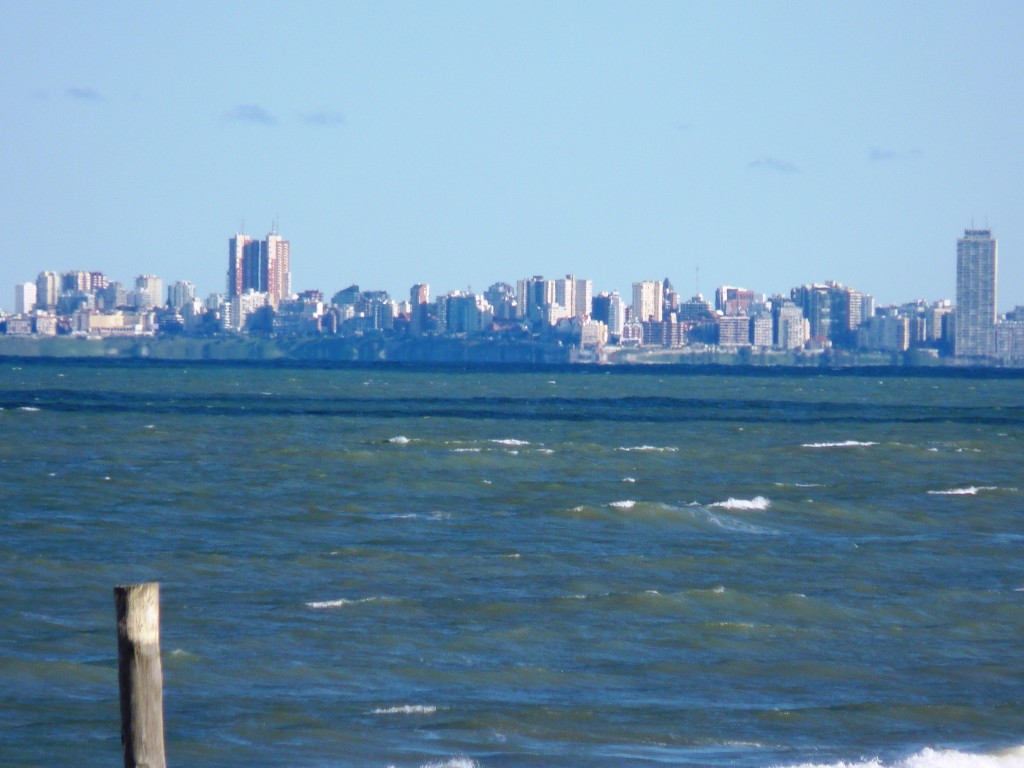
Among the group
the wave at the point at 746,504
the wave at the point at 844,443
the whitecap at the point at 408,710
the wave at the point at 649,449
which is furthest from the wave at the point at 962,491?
the whitecap at the point at 408,710

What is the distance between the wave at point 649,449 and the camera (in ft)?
194

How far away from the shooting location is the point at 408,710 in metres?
17.2

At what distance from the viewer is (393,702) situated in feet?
57.6

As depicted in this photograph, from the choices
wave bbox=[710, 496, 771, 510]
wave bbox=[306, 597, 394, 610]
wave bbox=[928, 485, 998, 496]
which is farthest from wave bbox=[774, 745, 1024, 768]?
wave bbox=[928, 485, 998, 496]

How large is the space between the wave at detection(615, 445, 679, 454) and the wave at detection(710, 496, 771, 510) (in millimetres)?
19763

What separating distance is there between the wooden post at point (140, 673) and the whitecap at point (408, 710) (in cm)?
584

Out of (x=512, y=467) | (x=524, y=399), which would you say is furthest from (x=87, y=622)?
(x=524, y=399)

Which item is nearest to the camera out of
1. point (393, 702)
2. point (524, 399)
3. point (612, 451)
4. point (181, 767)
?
point (181, 767)

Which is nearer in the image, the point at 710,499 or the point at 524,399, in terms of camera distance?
the point at 710,499

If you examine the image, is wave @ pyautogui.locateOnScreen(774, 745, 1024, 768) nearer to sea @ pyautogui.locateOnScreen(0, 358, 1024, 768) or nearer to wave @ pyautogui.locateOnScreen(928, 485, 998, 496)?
sea @ pyautogui.locateOnScreen(0, 358, 1024, 768)

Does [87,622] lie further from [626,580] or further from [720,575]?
[720,575]

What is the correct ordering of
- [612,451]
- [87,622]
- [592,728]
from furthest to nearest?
[612,451]
[87,622]
[592,728]

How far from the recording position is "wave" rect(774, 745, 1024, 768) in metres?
14.8

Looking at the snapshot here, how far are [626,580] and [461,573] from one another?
2.59 meters
